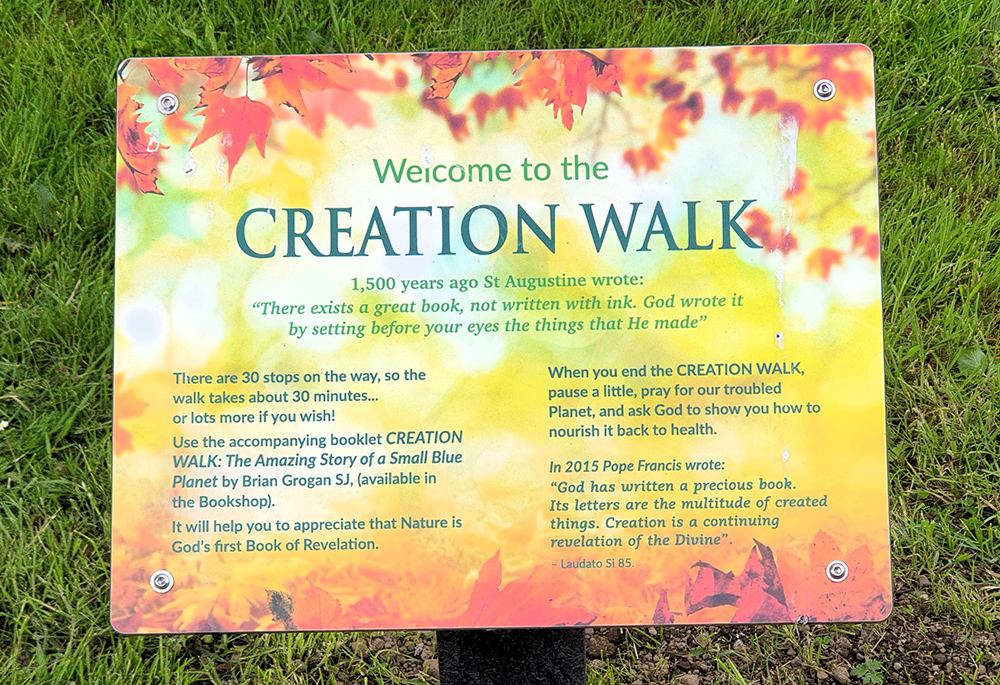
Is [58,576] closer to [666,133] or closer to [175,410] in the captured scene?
[175,410]

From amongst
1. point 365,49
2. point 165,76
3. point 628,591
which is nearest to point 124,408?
point 165,76

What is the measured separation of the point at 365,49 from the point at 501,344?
4.59 feet

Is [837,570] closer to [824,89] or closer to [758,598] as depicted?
[758,598]

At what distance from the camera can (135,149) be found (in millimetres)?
1315

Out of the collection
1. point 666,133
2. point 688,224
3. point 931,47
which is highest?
point 931,47

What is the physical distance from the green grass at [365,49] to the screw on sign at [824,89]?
968 mm

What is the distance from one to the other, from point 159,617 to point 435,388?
52cm

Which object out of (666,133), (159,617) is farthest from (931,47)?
(159,617)

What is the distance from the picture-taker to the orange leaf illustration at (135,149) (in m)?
1.31

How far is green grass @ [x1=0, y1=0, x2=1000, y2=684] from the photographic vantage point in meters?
1.89

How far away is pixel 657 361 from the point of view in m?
1.27

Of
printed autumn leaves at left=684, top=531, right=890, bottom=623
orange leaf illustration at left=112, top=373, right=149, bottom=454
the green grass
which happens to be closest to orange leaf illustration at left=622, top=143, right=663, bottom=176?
printed autumn leaves at left=684, top=531, right=890, bottom=623

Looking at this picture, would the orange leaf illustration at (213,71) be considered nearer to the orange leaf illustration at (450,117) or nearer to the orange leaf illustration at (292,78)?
the orange leaf illustration at (292,78)

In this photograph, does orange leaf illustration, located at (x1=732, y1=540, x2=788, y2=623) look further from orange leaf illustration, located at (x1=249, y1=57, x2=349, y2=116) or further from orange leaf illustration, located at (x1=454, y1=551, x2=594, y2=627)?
orange leaf illustration, located at (x1=249, y1=57, x2=349, y2=116)
